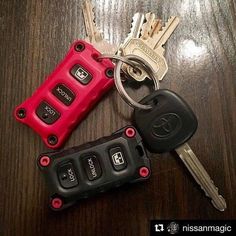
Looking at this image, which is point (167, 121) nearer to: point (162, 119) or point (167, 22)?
point (162, 119)

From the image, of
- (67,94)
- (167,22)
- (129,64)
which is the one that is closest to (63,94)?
(67,94)

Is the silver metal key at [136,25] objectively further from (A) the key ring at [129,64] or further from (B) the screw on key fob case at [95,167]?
(B) the screw on key fob case at [95,167]

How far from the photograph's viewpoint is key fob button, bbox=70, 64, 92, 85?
67cm

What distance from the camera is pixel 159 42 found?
27.8 inches

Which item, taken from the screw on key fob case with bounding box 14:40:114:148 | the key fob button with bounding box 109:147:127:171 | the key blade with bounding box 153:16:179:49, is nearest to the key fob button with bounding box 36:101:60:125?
the screw on key fob case with bounding box 14:40:114:148

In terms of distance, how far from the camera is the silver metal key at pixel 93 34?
0.70 meters

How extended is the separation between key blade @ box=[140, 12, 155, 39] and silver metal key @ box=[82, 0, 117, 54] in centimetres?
5

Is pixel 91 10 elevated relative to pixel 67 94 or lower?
elevated

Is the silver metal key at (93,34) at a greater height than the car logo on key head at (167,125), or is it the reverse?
the silver metal key at (93,34)

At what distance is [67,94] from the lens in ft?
2.19

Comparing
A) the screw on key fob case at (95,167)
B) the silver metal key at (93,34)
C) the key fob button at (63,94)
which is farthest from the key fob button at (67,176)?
the silver metal key at (93,34)

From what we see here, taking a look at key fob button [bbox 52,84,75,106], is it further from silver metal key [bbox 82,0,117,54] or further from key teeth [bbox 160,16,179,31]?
key teeth [bbox 160,16,179,31]

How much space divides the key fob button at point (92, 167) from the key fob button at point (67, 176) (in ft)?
0.07

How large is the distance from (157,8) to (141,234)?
1.31 feet
